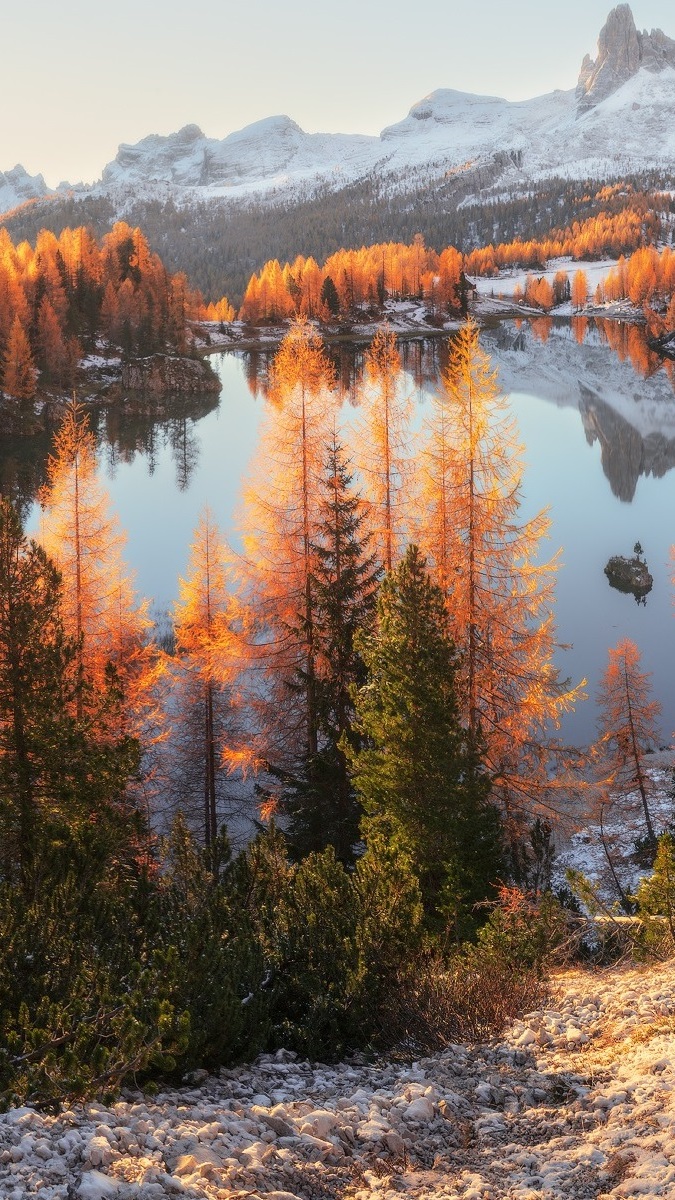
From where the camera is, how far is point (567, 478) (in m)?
52.1

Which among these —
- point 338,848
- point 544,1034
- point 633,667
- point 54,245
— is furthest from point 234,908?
point 54,245

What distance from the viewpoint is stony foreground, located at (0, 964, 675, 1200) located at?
16.5 ft

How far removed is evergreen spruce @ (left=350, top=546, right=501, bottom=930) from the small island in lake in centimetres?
2600

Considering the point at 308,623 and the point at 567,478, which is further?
the point at 567,478

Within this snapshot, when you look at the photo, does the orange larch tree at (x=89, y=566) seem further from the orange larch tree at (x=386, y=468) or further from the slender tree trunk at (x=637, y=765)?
the slender tree trunk at (x=637, y=765)

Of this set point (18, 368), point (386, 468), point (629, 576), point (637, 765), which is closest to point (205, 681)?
point (386, 468)

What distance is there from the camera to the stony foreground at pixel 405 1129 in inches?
198

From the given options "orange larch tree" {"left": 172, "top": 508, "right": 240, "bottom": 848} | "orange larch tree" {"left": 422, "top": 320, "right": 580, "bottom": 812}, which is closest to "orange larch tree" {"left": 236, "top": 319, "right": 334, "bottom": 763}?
"orange larch tree" {"left": 172, "top": 508, "right": 240, "bottom": 848}

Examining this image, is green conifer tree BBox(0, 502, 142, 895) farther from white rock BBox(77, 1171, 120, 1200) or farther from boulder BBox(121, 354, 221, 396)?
boulder BBox(121, 354, 221, 396)

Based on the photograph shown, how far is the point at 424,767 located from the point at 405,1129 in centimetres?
666

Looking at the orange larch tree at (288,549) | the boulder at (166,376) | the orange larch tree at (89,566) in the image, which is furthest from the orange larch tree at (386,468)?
the boulder at (166,376)

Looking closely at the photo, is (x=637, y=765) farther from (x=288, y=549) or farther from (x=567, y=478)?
(x=567, y=478)

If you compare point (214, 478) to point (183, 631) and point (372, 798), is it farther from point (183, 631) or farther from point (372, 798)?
point (372, 798)

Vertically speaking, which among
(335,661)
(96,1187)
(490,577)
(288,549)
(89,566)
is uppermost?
(288,549)
